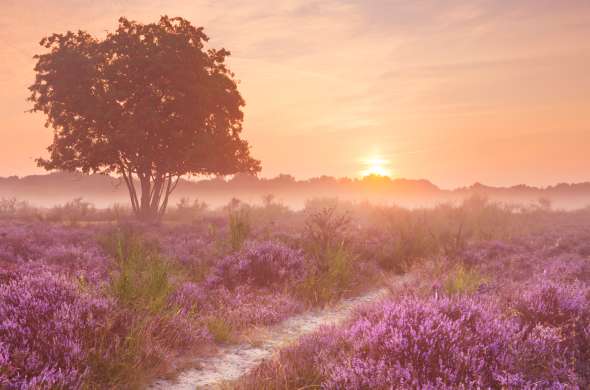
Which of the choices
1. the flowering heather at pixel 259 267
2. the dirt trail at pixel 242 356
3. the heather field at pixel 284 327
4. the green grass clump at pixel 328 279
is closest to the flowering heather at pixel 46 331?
the heather field at pixel 284 327

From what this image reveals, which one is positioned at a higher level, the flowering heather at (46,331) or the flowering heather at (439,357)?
the flowering heather at (46,331)

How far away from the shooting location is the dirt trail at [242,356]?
528 cm

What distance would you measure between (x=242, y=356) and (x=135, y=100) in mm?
18730

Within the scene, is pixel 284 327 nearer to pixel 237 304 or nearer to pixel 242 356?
pixel 237 304

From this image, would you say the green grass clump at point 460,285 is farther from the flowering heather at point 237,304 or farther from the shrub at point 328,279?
the flowering heather at point 237,304

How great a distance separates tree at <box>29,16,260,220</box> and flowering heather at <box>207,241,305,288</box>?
12.6 metres

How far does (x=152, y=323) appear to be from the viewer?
5766 millimetres

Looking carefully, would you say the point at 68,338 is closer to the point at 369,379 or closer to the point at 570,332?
the point at 369,379

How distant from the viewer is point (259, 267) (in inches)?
405

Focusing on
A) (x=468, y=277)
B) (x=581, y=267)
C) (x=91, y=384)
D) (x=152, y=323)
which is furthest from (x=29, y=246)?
(x=581, y=267)

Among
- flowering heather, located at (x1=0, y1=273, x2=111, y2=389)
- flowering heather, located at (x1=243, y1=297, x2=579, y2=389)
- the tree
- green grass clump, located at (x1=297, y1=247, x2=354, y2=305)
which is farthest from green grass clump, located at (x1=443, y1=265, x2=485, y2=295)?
the tree

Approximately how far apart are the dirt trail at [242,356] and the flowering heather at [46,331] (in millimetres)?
1023

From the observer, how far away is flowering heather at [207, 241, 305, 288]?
9.97 meters

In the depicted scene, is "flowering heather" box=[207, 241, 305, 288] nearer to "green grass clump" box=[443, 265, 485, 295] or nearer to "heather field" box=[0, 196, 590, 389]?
"heather field" box=[0, 196, 590, 389]
